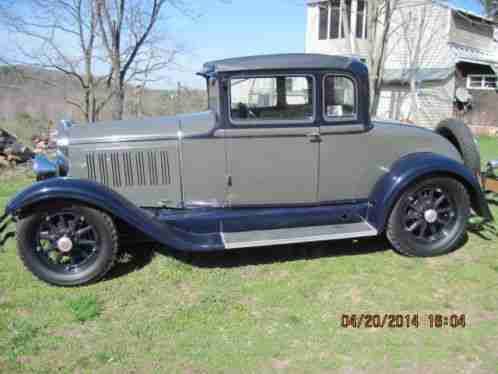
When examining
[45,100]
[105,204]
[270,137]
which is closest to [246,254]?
[270,137]

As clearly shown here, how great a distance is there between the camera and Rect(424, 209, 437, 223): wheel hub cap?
14.3 feet

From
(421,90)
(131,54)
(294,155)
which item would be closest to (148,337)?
(294,155)

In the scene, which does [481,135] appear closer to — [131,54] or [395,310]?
[131,54]

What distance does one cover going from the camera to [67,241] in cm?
371

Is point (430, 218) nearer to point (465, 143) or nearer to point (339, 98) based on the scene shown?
point (465, 143)

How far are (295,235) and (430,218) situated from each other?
144 centimetres

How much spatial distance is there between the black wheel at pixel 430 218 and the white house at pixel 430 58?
14842 millimetres

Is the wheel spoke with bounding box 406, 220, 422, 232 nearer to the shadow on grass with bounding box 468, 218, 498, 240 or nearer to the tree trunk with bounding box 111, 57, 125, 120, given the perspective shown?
the shadow on grass with bounding box 468, 218, 498, 240

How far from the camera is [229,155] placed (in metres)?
4.07

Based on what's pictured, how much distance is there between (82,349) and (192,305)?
0.89 m

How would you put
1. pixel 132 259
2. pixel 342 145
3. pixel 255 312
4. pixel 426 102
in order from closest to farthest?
pixel 255 312, pixel 342 145, pixel 132 259, pixel 426 102

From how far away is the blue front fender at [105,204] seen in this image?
3.52 metres

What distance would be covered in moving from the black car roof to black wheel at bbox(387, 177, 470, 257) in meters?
1.43

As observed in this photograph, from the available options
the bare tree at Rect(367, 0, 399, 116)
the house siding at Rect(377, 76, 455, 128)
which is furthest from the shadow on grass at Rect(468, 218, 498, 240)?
the house siding at Rect(377, 76, 455, 128)
